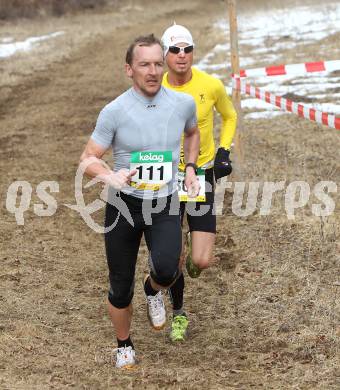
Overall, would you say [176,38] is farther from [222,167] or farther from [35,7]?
[35,7]

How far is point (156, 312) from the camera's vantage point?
18.3 feet

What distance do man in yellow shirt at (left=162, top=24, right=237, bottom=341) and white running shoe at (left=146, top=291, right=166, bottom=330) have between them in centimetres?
34

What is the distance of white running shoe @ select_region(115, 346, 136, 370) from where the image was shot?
527cm

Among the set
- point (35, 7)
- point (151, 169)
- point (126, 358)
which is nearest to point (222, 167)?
point (151, 169)

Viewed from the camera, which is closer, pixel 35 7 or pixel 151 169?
pixel 151 169

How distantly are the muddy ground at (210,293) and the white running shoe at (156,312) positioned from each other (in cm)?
24

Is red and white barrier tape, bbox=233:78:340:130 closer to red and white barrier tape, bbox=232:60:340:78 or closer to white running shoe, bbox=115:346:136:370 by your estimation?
red and white barrier tape, bbox=232:60:340:78

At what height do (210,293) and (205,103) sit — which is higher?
(205,103)

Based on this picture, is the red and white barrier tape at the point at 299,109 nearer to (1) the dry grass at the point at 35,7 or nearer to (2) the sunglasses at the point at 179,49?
(2) the sunglasses at the point at 179,49

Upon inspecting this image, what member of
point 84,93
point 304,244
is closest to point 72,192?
point 304,244

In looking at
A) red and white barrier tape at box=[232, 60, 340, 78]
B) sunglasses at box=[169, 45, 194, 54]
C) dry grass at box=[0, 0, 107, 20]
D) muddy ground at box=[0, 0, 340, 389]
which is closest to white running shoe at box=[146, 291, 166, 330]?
muddy ground at box=[0, 0, 340, 389]

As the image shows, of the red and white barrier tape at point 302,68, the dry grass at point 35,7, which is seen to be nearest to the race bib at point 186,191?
the red and white barrier tape at point 302,68

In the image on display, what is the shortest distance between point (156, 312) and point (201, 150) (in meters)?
1.45

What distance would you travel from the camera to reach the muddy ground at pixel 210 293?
515 cm
